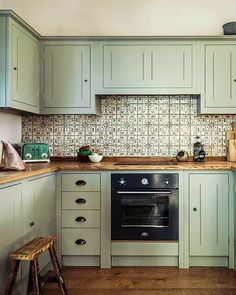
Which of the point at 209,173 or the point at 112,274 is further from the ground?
the point at 209,173

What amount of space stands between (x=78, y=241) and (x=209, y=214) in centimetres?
116

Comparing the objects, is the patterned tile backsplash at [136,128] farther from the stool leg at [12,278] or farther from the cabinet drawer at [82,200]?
the stool leg at [12,278]

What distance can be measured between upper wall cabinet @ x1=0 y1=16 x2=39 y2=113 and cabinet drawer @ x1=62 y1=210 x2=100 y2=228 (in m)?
1.01

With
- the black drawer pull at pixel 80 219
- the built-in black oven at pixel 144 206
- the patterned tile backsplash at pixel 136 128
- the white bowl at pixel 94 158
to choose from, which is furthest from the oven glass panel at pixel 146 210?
the patterned tile backsplash at pixel 136 128

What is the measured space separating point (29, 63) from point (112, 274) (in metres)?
1.99

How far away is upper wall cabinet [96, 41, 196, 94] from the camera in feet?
11.5

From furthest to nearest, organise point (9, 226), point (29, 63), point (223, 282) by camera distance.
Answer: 1. point (29, 63)
2. point (223, 282)
3. point (9, 226)

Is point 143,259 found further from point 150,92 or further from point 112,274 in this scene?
point 150,92

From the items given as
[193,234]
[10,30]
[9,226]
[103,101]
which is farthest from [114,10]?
[9,226]

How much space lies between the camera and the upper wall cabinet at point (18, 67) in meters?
2.86

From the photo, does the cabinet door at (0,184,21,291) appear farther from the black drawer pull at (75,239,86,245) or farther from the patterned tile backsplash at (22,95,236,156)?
the patterned tile backsplash at (22,95,236,156)

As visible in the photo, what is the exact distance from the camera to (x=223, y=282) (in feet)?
9.37

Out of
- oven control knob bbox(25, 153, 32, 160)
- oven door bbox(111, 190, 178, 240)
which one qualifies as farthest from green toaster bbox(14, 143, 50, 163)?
oven door bbox(111, 190, 178, 240)

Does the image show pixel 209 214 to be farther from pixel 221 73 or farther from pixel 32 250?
pixel 32 250
